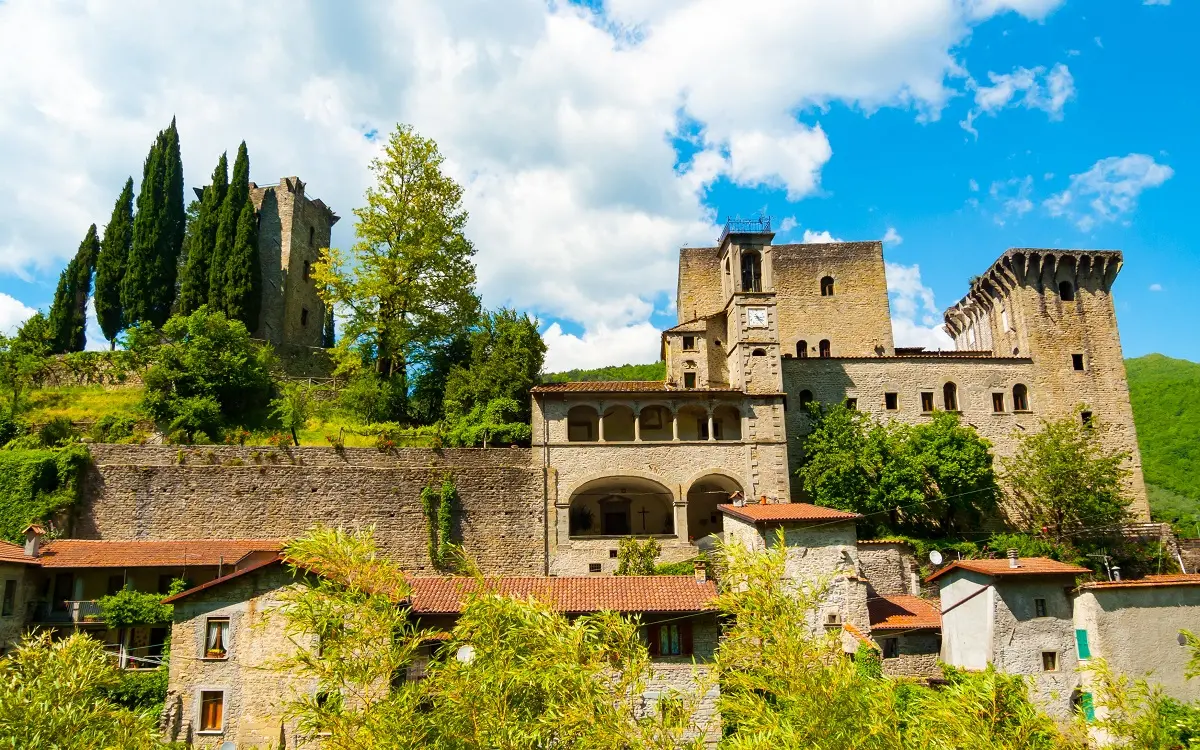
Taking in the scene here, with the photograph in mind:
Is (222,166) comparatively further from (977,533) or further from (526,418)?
(977,533)

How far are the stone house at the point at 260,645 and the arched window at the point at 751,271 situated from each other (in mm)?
17647

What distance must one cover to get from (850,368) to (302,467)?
76.4ft

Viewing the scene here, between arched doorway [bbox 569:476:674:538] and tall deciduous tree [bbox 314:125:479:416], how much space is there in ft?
32.5

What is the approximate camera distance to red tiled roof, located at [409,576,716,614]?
19953mm

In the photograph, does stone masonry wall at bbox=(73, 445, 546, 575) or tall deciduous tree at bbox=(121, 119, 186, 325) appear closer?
stone masonry wall at bbox=(73, 445, 546, 575)

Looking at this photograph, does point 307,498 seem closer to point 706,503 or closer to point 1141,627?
point 706,503

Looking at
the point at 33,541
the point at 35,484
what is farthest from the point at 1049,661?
the point at 35,484

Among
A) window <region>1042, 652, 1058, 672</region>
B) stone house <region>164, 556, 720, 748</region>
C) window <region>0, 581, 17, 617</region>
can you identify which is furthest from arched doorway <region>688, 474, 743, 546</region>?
window <region>0, 581, 17, 617</region>

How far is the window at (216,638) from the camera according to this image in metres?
19.9

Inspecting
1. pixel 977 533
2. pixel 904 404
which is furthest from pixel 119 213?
pixel 977 533

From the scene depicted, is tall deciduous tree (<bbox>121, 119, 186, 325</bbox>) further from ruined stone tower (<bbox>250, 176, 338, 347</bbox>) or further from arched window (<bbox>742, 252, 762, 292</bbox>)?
arched window (<bbox>742, 252, 762, 292</bbox>)

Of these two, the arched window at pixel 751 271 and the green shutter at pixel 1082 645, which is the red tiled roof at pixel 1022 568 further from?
the arched window at pixel 751 271

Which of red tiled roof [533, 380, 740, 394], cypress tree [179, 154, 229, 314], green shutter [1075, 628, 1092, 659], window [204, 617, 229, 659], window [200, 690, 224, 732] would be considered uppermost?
cypress tree [179, 154, 229, 314]

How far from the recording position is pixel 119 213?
40562 millimetres
